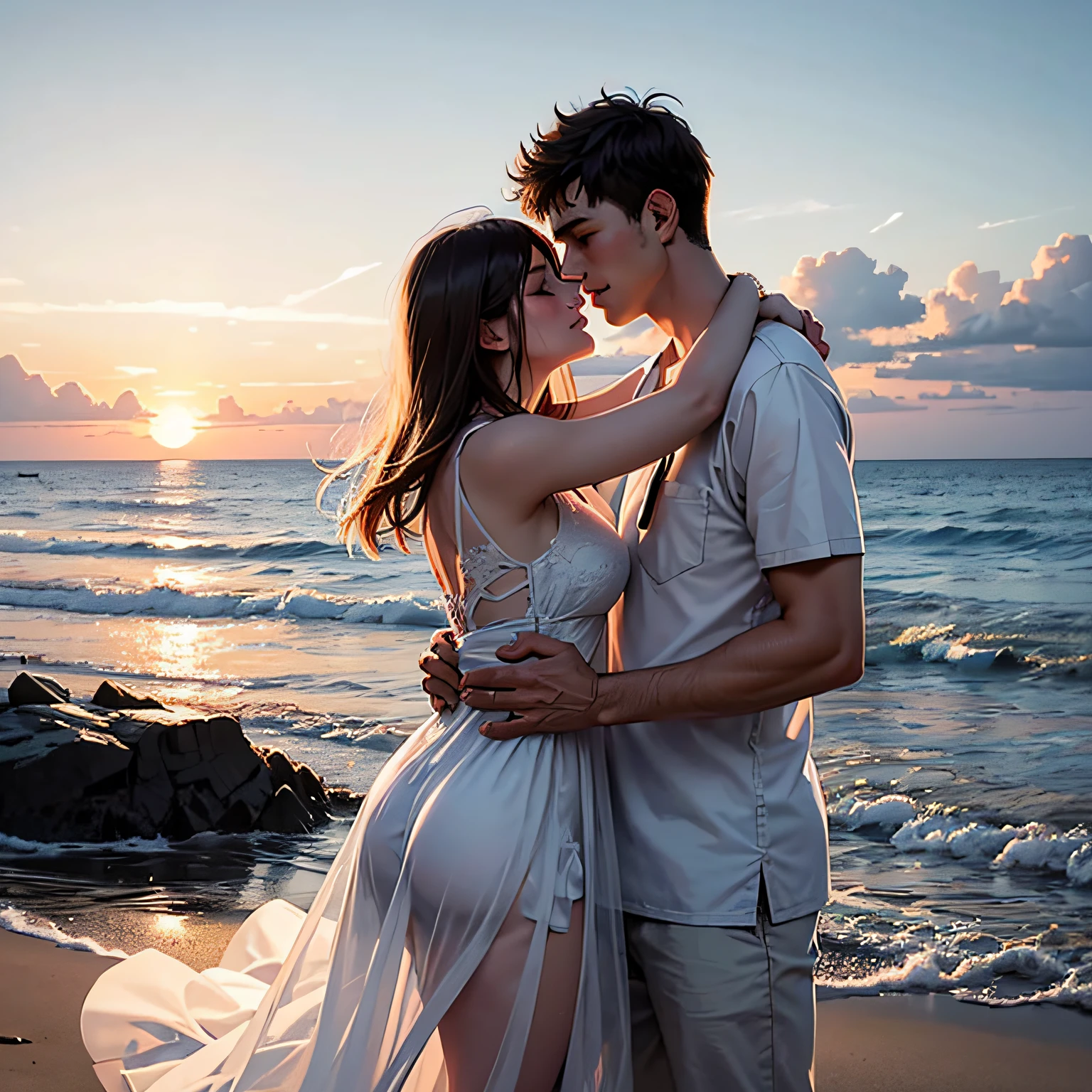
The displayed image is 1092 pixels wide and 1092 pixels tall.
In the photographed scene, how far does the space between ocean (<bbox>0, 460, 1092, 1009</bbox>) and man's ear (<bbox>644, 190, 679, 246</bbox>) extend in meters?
3.00

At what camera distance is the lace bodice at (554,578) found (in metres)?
2.34

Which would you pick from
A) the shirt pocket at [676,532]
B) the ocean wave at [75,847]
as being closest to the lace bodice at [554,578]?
the shirt pocket at [676,532]

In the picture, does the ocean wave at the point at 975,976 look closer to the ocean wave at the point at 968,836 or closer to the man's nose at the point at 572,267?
the ocean wave at the point at 968,836

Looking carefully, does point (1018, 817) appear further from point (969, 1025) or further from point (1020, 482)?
point (1020, 482)

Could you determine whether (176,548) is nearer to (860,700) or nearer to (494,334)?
(860,700)

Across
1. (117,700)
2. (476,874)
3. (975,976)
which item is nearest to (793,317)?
(476,874)

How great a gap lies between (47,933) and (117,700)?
2.52 metres

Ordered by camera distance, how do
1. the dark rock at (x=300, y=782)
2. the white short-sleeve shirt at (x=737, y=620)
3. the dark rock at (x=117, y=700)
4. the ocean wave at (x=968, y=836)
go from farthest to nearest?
1. the dark rock at (x=117, y=700)
2. the ocean wave at (x=968, y=836)
3. the dark rock at (x=300, y=782)
4. the white short-sleeve shirt at (x=737, y=620)

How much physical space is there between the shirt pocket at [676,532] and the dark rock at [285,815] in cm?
408

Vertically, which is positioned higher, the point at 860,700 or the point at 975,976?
the point at 975,976

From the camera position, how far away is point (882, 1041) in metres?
3.71

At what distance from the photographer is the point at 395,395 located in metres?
2.54

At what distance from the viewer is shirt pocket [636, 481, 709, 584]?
2211mm

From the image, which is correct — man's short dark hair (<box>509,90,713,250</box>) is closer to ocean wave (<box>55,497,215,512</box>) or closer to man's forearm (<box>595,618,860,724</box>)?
man's forearm (<box>595,618,860,724</box>)
